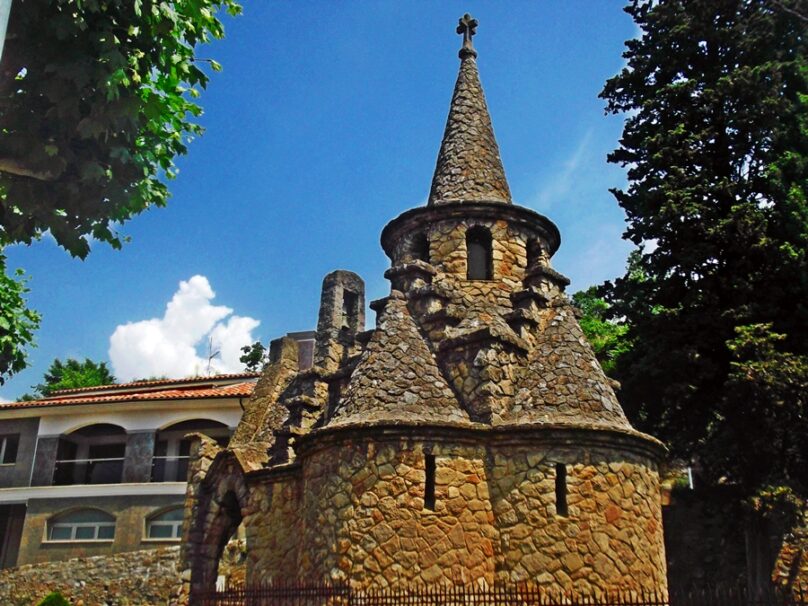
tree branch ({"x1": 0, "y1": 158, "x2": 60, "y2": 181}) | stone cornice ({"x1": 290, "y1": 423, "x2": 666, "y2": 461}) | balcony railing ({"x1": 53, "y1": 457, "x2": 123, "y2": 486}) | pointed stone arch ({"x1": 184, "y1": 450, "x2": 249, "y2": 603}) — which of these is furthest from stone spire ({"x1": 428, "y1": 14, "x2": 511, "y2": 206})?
balcony railing ({"x1": 53, "y1": 457, "x2": 123, "y2": 486})

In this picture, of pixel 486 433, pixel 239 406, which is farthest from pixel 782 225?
pixel 239 406

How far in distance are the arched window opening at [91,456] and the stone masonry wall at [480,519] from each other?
1760 cm

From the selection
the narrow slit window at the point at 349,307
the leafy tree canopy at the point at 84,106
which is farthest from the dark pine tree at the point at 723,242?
the leafy tree canopy at the point at 84,106

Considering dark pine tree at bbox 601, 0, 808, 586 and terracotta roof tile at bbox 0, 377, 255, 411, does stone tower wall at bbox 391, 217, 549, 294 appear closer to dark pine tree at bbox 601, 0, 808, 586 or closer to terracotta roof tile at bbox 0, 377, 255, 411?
dark pine tree at bbox 601, 0, 808, 586

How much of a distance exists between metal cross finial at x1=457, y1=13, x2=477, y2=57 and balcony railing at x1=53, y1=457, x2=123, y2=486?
61.5 feet

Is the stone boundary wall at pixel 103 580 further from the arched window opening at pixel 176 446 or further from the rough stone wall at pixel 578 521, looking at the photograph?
the rough stone wall at pixel 578 521

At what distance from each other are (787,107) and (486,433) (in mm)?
11158

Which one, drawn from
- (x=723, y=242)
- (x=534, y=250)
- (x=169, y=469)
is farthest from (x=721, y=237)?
(x=169, y=469)

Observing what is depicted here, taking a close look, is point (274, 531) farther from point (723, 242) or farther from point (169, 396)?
point (169, 396)

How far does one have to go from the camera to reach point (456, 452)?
1294cm

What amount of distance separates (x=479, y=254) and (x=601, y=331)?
18705 millimetres

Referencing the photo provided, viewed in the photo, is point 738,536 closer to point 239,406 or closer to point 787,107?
point 787,107

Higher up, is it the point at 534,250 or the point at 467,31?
the point at 467,31

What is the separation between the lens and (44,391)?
Result: 49625mm
